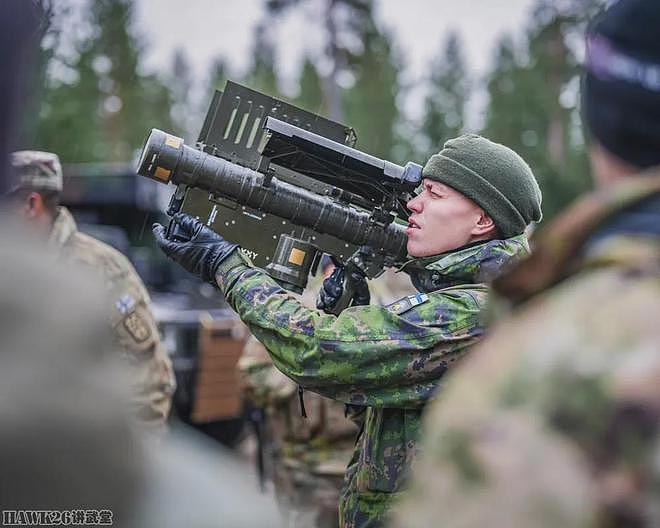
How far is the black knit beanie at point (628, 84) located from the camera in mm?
1177

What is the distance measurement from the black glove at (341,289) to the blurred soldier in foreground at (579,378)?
1.58 metres

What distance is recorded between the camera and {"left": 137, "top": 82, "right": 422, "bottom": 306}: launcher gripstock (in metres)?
2.76

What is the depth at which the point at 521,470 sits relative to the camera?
3.25 ft

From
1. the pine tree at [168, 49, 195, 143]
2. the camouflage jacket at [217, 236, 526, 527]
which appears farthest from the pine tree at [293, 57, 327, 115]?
the camouflage jacket at [217, 236, 526, 527]

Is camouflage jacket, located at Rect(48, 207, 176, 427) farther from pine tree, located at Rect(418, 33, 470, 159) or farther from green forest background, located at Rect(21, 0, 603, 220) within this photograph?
pine tree, located at Rect(418, 33, 470, 159)

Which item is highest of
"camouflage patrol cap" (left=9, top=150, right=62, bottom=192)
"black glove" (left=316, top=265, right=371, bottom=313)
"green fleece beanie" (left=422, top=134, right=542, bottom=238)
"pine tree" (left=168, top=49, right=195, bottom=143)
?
"green fleece beanie" (left=422, top=134, right=542, bottom=238)

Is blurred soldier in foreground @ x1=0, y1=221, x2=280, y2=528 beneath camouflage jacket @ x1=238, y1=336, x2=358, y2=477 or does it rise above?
above

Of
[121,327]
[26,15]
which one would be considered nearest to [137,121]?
[121,327]

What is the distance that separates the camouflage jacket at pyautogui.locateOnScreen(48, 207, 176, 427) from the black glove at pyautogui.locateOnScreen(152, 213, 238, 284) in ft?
3.41

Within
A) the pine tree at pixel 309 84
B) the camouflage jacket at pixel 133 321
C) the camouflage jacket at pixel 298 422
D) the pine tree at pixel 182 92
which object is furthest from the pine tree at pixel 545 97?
the camouflage jacket at pixel 133 321

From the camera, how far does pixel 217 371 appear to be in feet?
22.9

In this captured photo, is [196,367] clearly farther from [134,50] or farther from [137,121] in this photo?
[134,50]

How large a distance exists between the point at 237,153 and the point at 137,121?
97.4 ft

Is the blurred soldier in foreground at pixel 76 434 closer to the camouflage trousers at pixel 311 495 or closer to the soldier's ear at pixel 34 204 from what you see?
the soldier's ear at pixel 34 204
